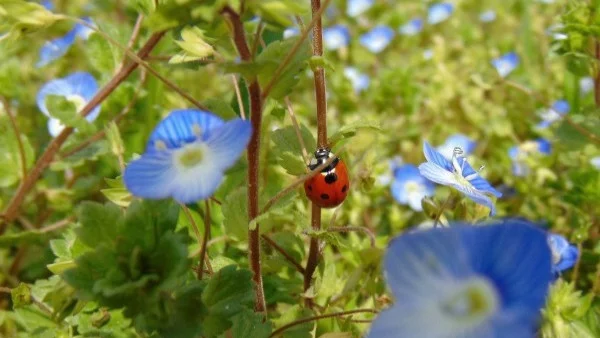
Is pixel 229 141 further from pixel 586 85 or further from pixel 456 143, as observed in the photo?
pixel 586 85

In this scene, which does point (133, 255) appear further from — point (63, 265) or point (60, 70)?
point (60, 70)

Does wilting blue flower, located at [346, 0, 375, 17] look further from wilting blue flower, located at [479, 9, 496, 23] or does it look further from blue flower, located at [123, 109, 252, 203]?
blue flower, located at [123, 109, 252, 203]

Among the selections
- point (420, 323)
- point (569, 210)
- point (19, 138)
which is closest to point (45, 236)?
point (19, 138)

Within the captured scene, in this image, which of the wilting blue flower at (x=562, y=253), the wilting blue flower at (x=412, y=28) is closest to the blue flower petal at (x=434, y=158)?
the wilting blue flower at (x=562, y=253)

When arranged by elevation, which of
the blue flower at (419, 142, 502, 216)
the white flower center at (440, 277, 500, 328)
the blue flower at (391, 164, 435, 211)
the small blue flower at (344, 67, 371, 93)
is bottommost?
the small blue flower at (344, 67, 371, 93)

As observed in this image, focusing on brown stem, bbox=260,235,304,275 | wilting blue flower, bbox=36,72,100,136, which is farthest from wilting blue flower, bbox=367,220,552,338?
wilting blue flower, bbox=36,72,100,136

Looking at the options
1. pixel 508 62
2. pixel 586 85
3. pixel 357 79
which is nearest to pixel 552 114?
pixel 586 85

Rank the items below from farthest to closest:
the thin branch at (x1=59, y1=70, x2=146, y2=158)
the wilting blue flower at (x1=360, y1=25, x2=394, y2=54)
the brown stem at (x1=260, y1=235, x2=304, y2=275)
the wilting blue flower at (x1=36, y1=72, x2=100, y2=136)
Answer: the wilting blue flower at (x1=360, y1=25, x2=394, y2=54)
the wilting blue flower at (x1=36, y1=72, x2=100, y2=136)
the thin branch at (x1=59, y1=70, x2=146, y2=158)
the brown stem at (x1=260, y1=235, x2=304, y2=275)
